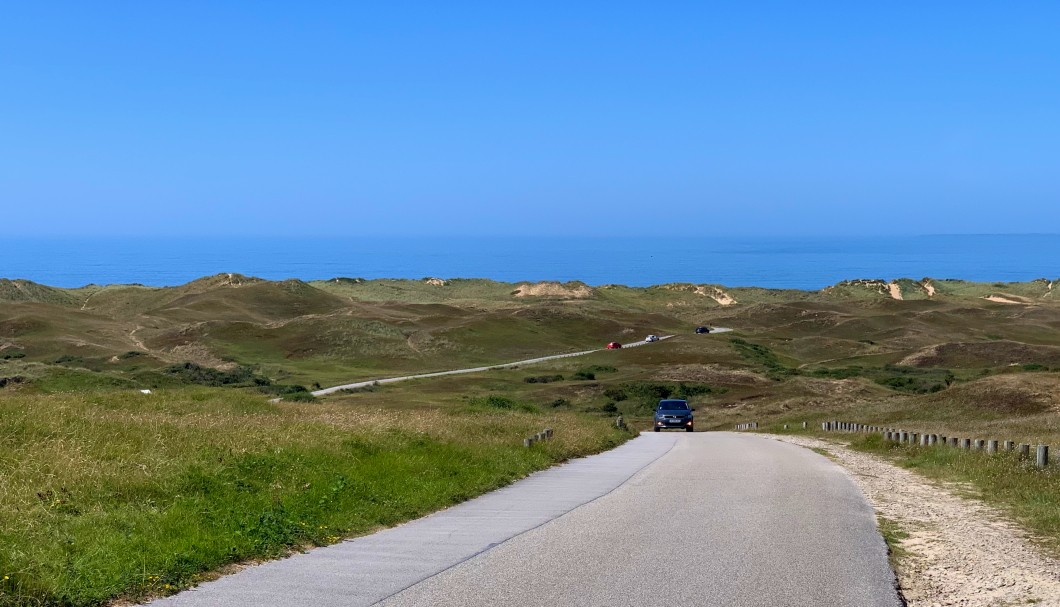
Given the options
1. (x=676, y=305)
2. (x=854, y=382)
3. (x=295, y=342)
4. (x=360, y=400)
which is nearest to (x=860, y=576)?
(x=360, y=400)

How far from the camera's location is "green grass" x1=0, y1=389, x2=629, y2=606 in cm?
957

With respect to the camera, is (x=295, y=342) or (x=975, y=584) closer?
(x=975, y=584)

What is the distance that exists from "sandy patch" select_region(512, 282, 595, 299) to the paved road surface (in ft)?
514

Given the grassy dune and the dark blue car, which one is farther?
the dark blue car

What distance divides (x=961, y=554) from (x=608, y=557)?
3923 mm

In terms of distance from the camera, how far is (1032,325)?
12712 cm

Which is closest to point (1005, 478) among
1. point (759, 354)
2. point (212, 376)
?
point (212, 376)

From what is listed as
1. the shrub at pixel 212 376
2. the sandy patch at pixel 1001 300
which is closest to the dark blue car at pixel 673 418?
the shrub at pixel 212 376

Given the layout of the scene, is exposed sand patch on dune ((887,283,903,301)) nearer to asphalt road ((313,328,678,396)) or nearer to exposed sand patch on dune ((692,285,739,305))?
exposed sand patch on dune ((692,285,739,305))

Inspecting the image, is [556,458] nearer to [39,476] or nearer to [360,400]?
[39,476]

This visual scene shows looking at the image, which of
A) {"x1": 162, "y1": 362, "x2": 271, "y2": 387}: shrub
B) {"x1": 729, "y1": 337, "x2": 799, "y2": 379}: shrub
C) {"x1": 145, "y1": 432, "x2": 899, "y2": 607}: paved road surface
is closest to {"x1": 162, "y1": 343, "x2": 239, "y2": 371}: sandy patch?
{"x1": 162, "y1": 362, "x2": 271, "y2": 387}: shrub

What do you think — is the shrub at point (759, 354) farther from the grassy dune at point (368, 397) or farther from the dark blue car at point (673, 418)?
the dark blue car at point (673, 418)

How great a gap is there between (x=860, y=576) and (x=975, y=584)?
3.48ft

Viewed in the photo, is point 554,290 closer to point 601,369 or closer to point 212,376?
point 601,369
